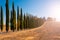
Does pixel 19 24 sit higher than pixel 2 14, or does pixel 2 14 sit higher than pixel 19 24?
pixel 2 14

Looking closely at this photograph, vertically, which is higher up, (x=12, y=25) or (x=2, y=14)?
(x=2, y=14)

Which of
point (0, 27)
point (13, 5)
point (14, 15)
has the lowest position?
point (0, 27)

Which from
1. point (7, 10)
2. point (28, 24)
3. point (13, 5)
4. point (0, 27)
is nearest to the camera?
point (7, 10)

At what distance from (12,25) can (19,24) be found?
220 inches

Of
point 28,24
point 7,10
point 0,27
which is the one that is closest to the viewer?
point 7,10

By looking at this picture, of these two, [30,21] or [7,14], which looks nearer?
[7,14]

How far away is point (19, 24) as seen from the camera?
3675 centimetres

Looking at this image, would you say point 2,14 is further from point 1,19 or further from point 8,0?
point 8,0

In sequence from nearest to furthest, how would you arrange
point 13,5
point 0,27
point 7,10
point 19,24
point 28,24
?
point 7,10, point 13,5, point 0,27, point 19,24, point 28,24

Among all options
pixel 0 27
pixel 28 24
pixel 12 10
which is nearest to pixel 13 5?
pixel 12 10

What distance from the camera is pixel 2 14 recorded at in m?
31.2

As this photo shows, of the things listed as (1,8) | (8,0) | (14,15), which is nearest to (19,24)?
(14,15)

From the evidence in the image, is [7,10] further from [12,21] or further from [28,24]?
[28,24]

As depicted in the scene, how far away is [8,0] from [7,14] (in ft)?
9.29
